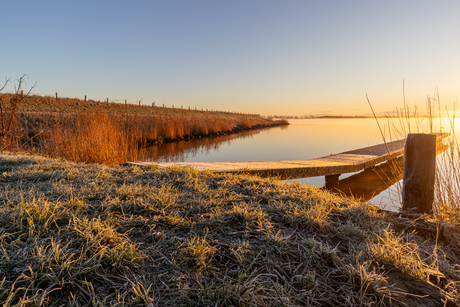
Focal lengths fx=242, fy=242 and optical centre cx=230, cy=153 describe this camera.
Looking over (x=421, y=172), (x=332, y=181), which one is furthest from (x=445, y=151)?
(x=332, y=181)

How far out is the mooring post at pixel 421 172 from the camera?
2.65 m

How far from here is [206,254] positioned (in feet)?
4.88

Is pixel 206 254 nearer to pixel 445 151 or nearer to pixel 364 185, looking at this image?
pixel 445 151

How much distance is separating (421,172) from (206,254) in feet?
8.50

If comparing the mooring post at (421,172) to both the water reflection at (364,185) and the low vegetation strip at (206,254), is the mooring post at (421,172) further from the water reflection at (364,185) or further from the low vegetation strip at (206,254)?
the water reflection at (364,185)

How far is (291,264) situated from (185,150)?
10.1 meters

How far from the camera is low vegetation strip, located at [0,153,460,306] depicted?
118cm

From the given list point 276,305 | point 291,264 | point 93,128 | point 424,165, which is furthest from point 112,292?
point 93,128

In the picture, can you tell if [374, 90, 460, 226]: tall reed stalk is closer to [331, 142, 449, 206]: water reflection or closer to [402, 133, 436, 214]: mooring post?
[402, 133, 436, 214]: mooring post

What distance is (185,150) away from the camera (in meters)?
11.2

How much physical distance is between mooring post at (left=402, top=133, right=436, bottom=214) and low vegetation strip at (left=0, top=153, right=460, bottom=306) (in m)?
0.35

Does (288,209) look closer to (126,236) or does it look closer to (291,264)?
(291,264)

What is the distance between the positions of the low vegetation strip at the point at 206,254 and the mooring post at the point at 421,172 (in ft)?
1.15

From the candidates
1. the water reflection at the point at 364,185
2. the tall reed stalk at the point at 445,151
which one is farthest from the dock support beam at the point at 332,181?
the tall reed stalk at the point at 445,151
